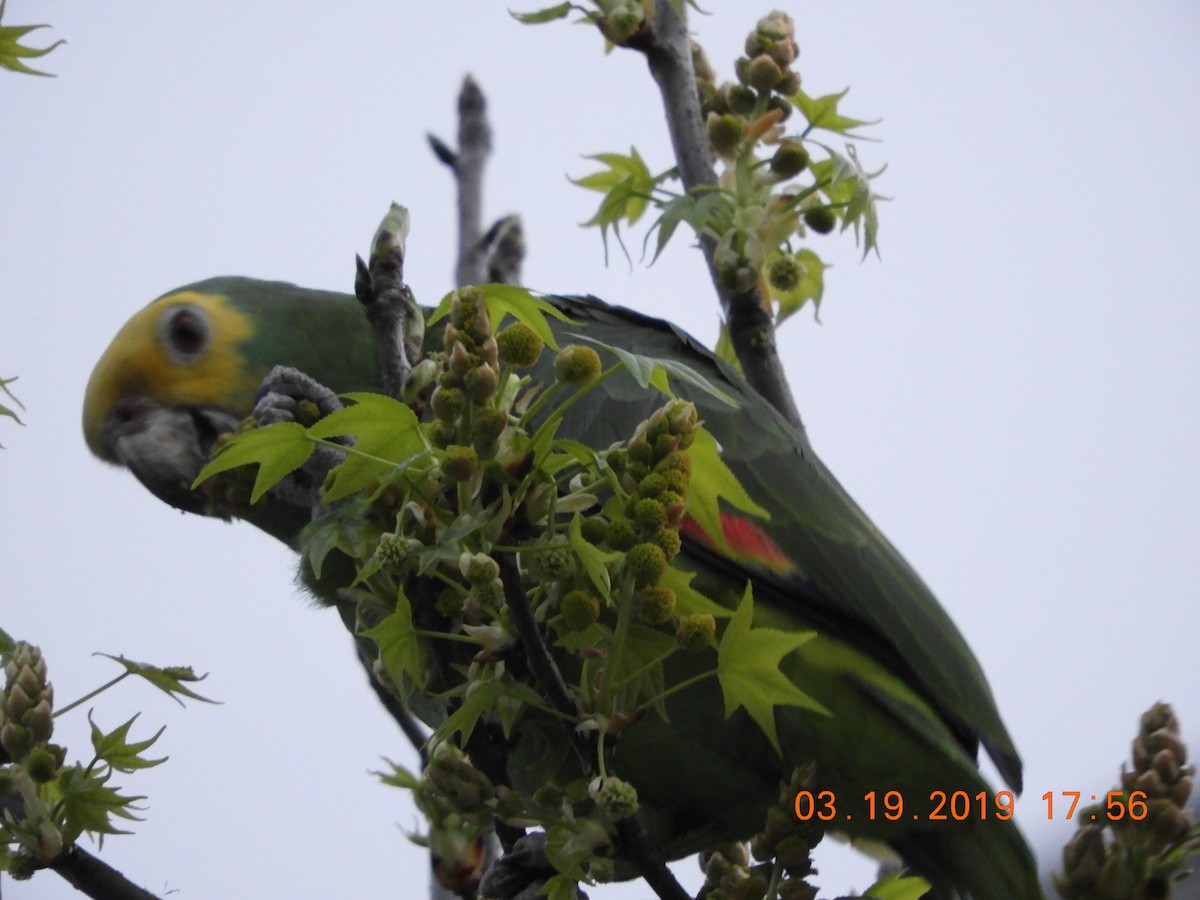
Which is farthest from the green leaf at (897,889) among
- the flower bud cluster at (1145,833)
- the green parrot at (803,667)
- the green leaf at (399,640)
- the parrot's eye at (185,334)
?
the parrot's eye at (185,334)

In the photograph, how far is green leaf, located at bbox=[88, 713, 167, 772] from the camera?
1.73m

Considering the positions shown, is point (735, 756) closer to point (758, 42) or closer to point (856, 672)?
point (856, 672)

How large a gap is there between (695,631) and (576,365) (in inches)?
12.5

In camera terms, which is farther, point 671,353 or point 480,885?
point 671,353

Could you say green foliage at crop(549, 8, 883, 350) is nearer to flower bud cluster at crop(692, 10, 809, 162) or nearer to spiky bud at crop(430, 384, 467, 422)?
flower bud cluster at crop(692, 10, 809, 162)

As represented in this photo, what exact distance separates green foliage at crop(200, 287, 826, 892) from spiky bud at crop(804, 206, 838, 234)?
1.16m

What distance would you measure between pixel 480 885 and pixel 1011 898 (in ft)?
3.38

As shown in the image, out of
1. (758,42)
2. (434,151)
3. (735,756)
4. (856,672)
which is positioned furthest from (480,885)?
(434,151)

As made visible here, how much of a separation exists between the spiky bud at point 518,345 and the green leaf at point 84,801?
932 mm

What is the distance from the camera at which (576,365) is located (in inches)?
49.0

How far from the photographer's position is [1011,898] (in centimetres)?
235

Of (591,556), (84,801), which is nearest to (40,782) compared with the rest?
(84,801)

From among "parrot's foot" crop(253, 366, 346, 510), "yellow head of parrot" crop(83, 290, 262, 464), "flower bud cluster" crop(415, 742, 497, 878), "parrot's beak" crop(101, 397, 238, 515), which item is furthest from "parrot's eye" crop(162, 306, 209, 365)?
"flower bud cluster" crop(415, 742, 497, 878)

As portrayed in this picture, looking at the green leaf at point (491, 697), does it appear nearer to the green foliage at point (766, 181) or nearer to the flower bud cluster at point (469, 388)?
the flower bud cluster at point (469, 388)
